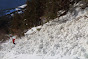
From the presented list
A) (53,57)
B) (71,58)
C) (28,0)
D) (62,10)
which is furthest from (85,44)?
(28,0)

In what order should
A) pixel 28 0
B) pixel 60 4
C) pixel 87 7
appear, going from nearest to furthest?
pixel 87 7 < pixel 60 4 < pixel 28 0

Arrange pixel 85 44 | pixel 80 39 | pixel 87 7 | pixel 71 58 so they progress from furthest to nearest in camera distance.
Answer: pixel 87 7
pixel 80 39
pixel 85 44
pixel 71 58

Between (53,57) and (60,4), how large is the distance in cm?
438

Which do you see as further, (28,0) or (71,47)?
(28,0)

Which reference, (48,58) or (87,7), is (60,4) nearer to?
(87,7)

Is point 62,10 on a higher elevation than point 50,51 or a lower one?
higher

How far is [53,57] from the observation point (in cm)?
362

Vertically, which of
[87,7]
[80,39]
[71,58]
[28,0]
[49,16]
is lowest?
[71,58]

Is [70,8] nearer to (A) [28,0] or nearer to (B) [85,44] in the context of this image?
(B) [85,44]

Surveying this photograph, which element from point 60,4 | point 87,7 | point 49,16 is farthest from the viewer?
point 49,16

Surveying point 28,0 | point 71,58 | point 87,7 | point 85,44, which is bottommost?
point 71,58

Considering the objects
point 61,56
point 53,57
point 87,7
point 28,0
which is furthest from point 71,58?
point 28,0

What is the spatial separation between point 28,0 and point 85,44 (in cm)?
945

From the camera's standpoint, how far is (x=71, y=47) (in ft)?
11.8
